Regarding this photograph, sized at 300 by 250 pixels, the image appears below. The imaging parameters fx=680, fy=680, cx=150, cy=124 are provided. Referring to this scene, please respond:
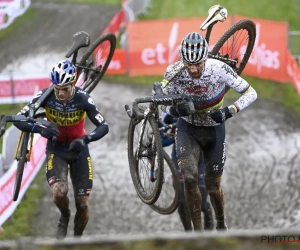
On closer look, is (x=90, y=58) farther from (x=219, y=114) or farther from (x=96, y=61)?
(x=219, y=114)

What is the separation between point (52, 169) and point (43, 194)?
18.8 ft

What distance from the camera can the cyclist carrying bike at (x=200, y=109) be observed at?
1011 cm

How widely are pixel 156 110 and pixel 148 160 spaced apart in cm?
116

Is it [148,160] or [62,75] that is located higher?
[62,75]

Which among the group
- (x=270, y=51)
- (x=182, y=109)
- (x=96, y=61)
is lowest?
(x=182, y=109)

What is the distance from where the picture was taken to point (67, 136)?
11422 mm

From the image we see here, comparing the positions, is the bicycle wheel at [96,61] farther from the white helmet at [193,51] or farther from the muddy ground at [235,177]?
the white helmet at [193,51]

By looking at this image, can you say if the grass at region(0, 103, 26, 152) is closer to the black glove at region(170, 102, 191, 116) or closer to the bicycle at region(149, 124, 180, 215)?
the bicycle at region(149, 124, 180, 215)

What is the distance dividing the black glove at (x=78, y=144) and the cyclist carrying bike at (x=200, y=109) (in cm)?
141

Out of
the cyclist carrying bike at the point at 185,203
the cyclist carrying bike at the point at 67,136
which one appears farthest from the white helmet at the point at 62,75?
the cyclist carrying bike at the point at 185,203

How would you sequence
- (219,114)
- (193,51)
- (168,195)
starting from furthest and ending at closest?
1. (168,195)
2. (219,114)
3. (193,51)

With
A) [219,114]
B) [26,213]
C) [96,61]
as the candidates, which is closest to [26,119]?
[219,114]

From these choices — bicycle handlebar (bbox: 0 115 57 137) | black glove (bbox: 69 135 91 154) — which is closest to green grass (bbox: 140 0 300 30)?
black glove (bbox: 69 135 91 154)

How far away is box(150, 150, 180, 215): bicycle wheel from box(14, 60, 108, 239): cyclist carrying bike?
1350mm
